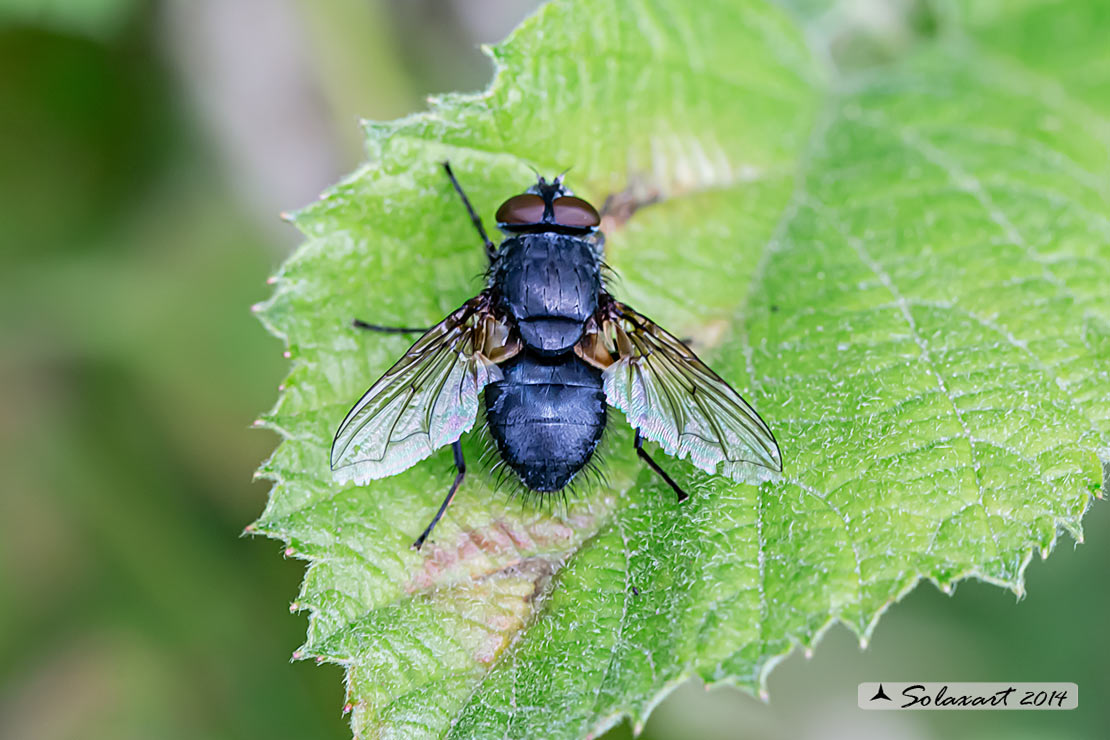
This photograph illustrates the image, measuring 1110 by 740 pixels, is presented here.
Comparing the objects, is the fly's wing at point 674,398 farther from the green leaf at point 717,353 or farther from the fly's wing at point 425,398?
the fly's wing at point 425,398

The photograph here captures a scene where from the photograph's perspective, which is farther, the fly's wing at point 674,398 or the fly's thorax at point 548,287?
the fly's thorax at point 548,287

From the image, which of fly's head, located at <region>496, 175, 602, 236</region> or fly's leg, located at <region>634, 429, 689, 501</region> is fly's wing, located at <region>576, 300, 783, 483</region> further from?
fly's head, located at <region>496, 175, 602, 236</region>

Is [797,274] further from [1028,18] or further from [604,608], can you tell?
[1028,18]

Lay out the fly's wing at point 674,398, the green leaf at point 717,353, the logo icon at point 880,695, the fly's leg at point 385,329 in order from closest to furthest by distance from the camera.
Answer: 1. the green leaf at point 717,353
2. the fly's wing at point 674,398
3. the fly's leg at point 385,329
4. the logo icon at point 880,695

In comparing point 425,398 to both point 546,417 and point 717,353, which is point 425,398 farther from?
point 717,353

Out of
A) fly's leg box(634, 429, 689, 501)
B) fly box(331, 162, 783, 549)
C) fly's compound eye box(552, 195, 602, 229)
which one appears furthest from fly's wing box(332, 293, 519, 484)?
fly's leg box(634, 429, 689, 501)

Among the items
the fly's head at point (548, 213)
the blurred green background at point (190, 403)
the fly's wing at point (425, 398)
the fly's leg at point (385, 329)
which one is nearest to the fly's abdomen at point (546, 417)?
the fly's wing at point (425, 398)

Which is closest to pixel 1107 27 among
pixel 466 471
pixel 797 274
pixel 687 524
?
pixel 797 274

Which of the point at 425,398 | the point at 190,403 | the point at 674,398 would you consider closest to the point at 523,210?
the point at 425,398
